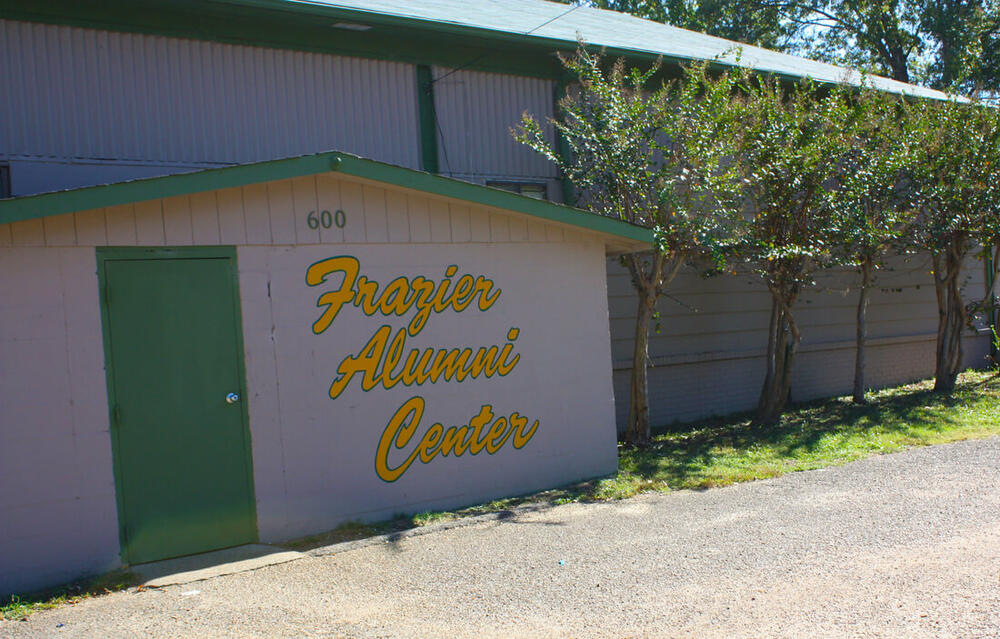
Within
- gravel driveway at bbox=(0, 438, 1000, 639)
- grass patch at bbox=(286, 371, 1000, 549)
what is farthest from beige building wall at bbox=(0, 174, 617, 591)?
gravel driveway at bbox=(0, 438, 1000, 639)

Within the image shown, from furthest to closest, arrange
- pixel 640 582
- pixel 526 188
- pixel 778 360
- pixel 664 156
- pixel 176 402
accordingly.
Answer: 1. pixel 778 360
2. pixel 526 188
3. pixel 664 156
4. pixel 176 402
5. pixel 640 582

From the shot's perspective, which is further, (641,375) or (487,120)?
(487,120)

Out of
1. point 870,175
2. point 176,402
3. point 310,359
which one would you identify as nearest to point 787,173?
point 870,175

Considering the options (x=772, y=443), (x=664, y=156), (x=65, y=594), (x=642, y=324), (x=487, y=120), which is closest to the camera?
(x=65, y=594)

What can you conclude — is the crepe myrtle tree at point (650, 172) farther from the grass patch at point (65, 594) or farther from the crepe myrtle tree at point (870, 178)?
the grass patch at point (65, 594)

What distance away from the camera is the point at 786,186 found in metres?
10.7

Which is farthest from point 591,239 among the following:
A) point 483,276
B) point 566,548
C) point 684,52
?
Result: point 684,52

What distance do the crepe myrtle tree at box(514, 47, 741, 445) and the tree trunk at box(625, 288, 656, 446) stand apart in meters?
0.01

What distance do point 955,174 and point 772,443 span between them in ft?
17.2

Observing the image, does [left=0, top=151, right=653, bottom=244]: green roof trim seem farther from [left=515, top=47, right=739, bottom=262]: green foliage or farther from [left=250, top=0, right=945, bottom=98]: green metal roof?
[left=250, top=0, right=945, bottom=98]: green metal roof

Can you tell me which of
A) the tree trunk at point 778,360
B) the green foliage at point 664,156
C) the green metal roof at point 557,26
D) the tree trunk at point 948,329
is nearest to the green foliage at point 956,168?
the tree trunk at point 948,329

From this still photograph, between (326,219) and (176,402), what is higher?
(326,219)

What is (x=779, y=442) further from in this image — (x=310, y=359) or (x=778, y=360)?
(x=310, y=359)

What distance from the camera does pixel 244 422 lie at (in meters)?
6.75
